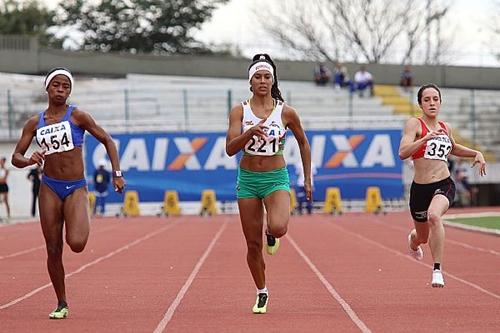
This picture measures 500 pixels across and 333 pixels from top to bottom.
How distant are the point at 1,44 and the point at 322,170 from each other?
23.4m

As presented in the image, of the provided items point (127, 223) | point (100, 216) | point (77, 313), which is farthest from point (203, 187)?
point (77, 313)

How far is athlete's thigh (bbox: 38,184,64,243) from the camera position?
11312mm

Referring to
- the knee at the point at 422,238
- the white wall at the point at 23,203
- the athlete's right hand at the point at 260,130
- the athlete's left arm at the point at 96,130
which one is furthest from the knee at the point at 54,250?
the white wall at the point at 23,203

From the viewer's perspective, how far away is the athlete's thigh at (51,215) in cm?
1131

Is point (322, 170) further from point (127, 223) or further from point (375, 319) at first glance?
point (375, 319)

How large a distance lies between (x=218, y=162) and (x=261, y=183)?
3052cm

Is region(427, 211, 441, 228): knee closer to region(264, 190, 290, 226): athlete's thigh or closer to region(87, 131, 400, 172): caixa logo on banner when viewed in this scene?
region(264, 190, 290, 226): athlete's thigh

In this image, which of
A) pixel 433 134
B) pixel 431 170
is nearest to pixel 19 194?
pixel 431 170

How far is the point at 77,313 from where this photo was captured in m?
11.7

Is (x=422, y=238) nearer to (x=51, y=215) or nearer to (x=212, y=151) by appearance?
(x=51, y=215)

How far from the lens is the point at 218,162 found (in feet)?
138

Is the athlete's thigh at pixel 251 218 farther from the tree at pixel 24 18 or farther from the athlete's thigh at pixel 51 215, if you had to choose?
the tree at pixel 24 18

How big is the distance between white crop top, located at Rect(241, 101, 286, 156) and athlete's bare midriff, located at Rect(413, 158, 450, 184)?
8.27 ft

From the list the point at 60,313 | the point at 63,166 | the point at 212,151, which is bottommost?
the point at 60,313
